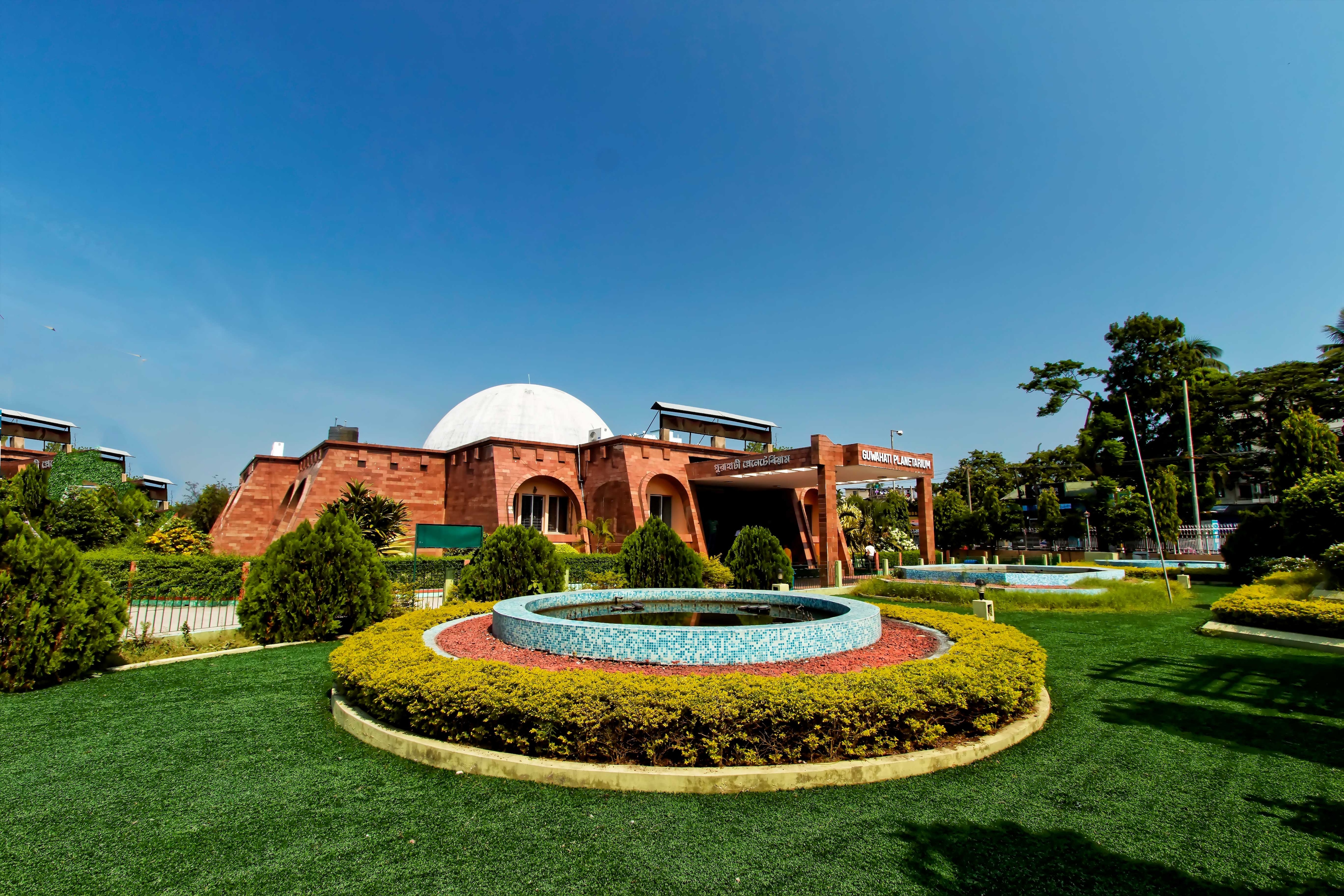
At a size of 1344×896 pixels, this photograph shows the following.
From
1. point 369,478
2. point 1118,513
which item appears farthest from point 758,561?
point 1118,513

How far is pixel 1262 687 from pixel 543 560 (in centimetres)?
1059

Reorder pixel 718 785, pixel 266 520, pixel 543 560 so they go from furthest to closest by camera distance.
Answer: pixel 266 520 < pixel 543 560 < pixel 718 785

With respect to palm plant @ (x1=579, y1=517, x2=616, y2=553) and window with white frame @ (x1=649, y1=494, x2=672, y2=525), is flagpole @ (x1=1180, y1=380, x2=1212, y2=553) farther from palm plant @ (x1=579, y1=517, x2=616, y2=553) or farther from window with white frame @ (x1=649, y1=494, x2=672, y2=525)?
palm plant @ (x1=579, y1=517, x2=616, y2=553)

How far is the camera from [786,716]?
443 cm

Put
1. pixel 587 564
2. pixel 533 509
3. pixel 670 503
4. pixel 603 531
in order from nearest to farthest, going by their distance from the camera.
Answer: pixel 587 564, pixel 603 531, pixel 533 509, pixel 670 503

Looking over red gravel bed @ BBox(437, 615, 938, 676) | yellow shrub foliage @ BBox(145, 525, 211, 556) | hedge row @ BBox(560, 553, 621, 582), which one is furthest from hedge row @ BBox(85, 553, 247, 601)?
red gravel bed @ BBox(437, 615, 938, 676)

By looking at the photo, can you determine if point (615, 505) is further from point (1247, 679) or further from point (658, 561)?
point (1247, 679)

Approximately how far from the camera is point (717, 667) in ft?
19.4

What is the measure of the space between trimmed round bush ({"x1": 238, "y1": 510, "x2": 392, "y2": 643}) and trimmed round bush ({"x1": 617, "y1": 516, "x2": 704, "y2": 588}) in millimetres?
4973

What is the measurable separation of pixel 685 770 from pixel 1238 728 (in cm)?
515

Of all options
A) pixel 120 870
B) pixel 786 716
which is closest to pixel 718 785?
pixel 786 716

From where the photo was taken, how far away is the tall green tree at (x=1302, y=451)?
53.2ft

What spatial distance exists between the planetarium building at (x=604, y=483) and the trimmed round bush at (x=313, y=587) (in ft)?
35.3

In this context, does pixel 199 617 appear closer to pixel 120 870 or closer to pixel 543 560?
pixel 543 560
